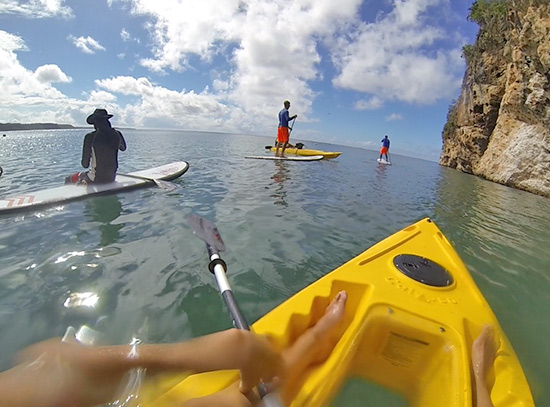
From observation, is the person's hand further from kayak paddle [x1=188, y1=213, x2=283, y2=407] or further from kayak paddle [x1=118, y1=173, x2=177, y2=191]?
kayak paddle [x1=118, y1=173, x2=177, y2=191]

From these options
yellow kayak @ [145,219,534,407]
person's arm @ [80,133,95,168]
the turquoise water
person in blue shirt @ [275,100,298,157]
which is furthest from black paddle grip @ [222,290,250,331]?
person in blue shirt @ [275,100,298,157]

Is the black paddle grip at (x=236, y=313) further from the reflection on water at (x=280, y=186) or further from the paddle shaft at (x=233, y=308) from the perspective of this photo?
the reflection on water at (x=280, y=186)

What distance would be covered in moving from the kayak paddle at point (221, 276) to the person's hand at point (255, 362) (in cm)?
6

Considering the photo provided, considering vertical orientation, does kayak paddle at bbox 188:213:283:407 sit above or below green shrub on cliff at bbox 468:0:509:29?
below

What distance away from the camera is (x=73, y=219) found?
4.95m

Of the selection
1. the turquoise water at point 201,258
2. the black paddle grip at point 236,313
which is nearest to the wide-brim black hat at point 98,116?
the turquoise water at point 201,258

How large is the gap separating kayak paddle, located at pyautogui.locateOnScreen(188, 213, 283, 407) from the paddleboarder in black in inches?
173

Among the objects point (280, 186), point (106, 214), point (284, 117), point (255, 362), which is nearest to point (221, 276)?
point (255, 362)

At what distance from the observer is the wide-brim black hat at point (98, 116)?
5.95 meters

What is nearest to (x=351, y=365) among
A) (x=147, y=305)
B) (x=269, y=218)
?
(x=147, y=305)

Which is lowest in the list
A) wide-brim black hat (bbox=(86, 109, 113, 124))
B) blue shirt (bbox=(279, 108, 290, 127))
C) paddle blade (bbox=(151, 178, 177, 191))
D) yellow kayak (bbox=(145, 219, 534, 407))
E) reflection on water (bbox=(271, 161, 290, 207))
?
paddle blade (bbox=(151, 178, 177, 191))

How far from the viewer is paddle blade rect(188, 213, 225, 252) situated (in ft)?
9.42

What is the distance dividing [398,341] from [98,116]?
6700 mm

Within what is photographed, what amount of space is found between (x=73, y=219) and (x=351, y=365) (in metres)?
5.09
